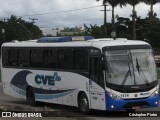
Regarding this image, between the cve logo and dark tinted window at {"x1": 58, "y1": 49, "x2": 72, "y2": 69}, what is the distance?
0.55 metres

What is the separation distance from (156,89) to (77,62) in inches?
133

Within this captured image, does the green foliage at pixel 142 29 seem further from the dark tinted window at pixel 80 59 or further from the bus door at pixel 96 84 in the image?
the bus door at pixel 96 84

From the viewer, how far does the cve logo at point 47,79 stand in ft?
67.4

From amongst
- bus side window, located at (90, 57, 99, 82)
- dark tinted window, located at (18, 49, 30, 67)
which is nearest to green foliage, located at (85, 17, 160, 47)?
dark tinted window, located at (18, 49, 30, 67)

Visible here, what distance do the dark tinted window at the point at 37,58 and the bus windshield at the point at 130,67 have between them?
534 centimetres

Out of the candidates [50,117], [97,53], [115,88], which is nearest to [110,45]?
[97,53]

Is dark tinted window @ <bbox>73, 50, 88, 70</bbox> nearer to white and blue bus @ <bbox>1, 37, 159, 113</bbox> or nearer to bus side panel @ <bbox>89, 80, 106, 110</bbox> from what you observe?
white and blue bus @ <bbox>1, 37, 159, 113</bbox>

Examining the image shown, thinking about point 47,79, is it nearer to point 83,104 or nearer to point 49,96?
point 49,96

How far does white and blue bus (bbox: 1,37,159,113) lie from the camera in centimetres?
1671

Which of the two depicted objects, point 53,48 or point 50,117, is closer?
point 50,117

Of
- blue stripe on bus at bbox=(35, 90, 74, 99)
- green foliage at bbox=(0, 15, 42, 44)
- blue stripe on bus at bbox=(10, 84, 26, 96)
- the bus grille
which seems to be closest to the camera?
the bus grille

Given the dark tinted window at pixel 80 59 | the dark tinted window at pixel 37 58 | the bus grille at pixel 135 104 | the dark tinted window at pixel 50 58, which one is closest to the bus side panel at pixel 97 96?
the bus grille at pixel 135 104

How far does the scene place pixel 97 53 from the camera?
57.4ft

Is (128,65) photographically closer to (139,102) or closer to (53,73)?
(139,102)
